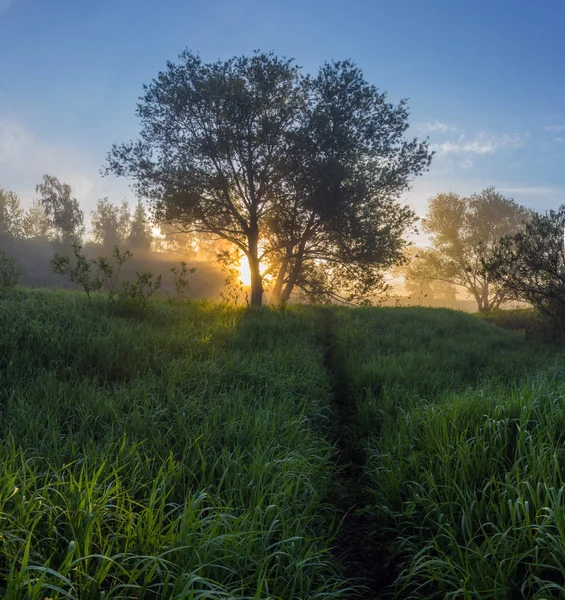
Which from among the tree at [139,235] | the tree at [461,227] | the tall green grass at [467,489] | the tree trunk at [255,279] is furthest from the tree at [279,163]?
the tree at [139,235]

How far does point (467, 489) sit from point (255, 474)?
1717 millimetres

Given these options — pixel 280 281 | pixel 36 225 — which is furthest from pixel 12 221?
pixel 280 281

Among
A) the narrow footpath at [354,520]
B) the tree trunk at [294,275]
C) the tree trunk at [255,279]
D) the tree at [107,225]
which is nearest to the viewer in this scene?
the narrow footpath at [354,520]

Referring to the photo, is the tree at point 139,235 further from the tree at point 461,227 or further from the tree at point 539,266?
the tree at point 539,266

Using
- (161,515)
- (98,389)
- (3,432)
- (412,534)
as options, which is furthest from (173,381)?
(412,534)

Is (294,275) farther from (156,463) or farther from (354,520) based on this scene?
(156,463)

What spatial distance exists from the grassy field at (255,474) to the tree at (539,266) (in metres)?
7.19

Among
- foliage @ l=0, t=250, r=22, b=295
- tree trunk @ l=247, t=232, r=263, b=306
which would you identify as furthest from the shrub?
tree trunk @ l=247, t=232, r=263, b=306

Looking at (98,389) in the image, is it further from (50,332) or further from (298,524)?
(298,524)

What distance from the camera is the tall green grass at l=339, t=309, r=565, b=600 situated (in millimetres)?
2510

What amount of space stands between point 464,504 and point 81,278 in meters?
9.46

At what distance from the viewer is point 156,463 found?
3576 mm

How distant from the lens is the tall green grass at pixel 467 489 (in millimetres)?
2510

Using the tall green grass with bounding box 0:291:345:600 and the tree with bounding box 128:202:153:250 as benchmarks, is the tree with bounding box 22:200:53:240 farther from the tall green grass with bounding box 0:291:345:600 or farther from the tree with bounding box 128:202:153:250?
the tall green grass with bounding box 0:291:345:600
